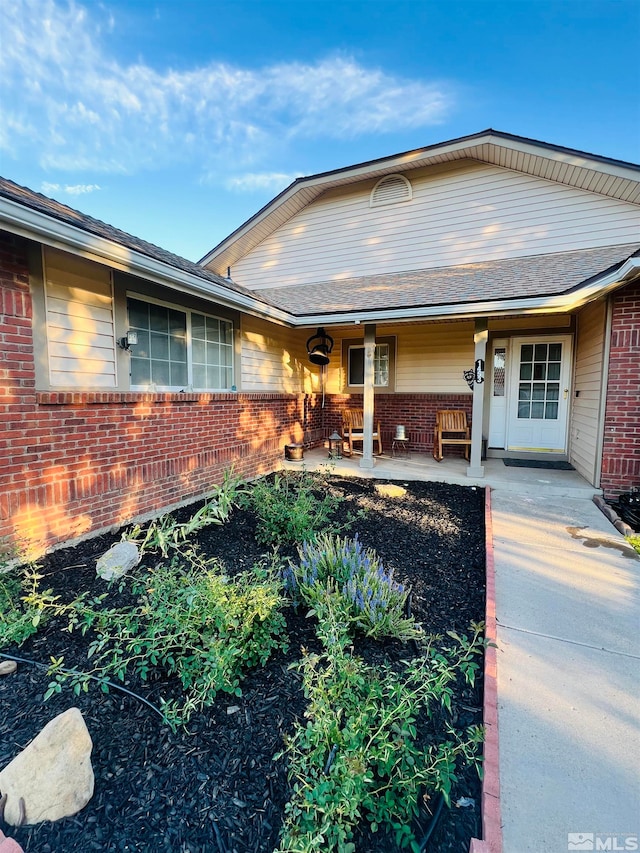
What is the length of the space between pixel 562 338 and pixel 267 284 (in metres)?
6.63

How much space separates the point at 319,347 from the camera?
8250mm

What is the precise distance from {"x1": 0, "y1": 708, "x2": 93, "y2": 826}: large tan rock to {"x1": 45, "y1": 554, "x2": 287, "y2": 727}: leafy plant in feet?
0.97

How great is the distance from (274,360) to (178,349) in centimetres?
252

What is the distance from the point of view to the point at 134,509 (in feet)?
14.0

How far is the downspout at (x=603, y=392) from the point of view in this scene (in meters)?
5.00

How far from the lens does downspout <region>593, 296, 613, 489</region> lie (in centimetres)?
500

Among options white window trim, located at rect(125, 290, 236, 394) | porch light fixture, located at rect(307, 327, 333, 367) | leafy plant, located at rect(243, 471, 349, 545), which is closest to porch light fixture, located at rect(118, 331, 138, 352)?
white window trim, located at rect(125, 290, 236, 394)

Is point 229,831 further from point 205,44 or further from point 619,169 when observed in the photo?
point 205,44

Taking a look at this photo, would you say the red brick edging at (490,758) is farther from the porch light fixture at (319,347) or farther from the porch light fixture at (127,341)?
the porch light fixture at (319,347)

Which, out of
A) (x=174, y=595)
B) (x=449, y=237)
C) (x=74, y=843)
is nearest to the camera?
(x=74, y=843)

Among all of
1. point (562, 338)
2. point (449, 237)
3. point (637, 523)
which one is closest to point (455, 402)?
point (562, 338)

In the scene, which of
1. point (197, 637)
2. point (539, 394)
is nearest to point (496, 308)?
point (539, 394)

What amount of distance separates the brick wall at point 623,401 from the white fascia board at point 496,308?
1.25 ft

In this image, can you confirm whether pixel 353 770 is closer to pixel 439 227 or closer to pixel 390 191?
pixel 439 227
